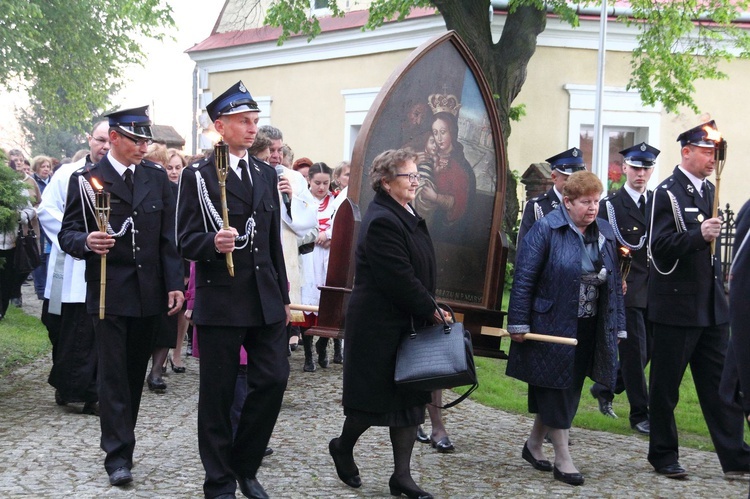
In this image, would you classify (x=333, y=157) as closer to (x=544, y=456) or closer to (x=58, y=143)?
(x=544, y=456)

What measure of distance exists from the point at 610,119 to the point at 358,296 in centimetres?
1551

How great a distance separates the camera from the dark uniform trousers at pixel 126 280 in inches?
257

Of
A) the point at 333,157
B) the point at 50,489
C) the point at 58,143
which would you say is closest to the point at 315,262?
the point at 50,489

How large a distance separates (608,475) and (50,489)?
3.46 meters

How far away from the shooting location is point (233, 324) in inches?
234

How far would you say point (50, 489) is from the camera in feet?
20.5

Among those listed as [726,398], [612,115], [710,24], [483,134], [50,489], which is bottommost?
[50,489]

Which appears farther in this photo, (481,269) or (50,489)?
(481,269)

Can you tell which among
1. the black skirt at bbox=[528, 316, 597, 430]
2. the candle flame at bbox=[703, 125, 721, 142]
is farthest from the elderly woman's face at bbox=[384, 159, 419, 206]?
the candle flame at bbox=[703, 125, 721, 142]

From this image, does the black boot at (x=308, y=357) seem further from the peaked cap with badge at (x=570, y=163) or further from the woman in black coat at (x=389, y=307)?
the woman in black coat at (x=389, y=307)

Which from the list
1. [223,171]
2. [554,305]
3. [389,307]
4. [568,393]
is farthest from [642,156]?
[223,171]

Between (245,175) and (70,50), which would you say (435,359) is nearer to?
(245,175)

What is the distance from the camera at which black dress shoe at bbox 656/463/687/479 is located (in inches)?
276

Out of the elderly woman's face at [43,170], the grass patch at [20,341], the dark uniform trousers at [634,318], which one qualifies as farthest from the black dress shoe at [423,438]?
the elderly woman's face at [43,170]
